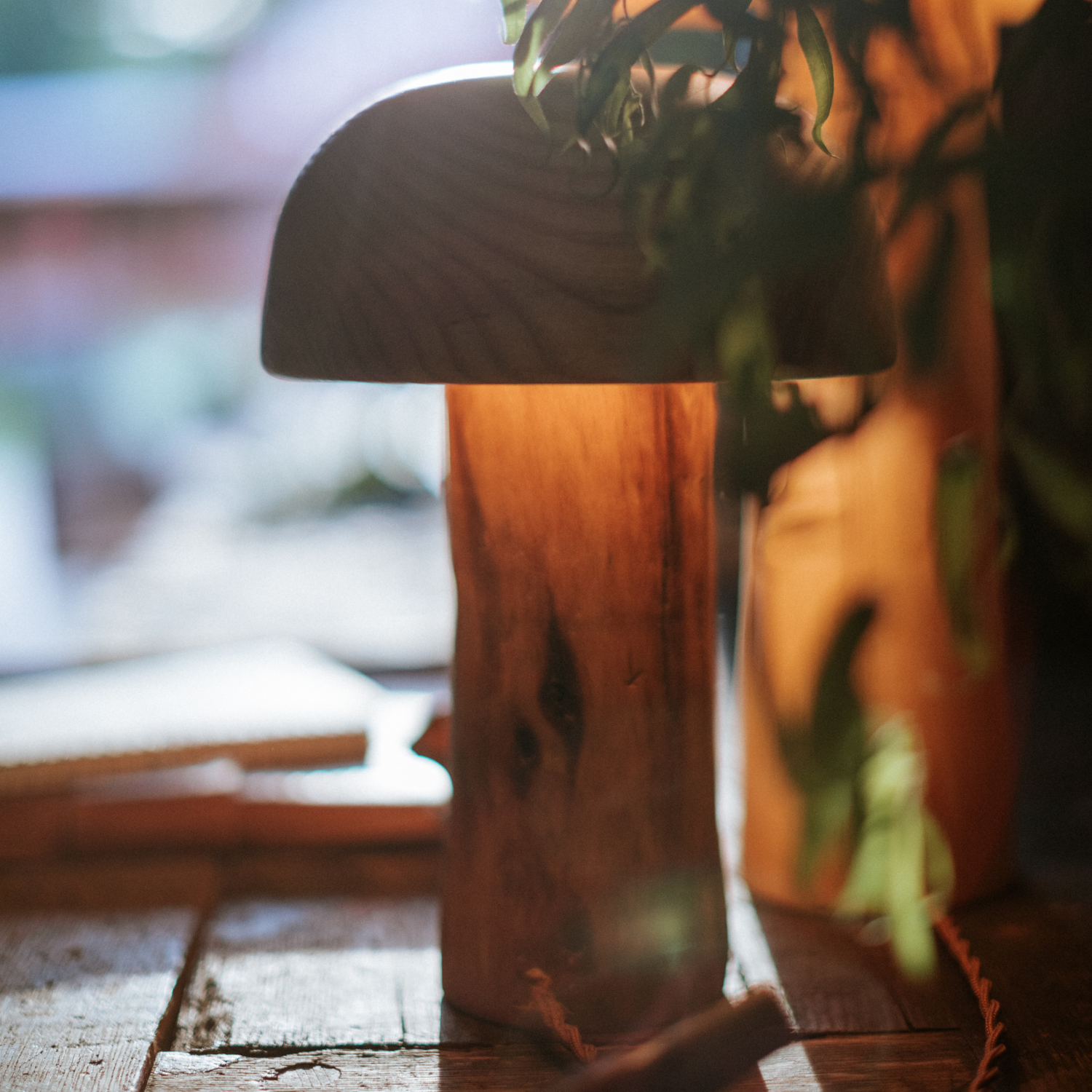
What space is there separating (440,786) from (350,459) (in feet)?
6.75

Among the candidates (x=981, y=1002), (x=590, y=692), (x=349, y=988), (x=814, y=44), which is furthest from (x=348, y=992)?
(x=814, y=44)

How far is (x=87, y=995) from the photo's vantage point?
2.41 ft

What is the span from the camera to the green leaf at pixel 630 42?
16.0 inches

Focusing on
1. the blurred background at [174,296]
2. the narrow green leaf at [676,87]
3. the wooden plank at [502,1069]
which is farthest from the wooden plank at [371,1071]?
the blurred background at [174,296]

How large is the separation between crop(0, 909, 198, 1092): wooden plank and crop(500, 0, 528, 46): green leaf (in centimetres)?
59

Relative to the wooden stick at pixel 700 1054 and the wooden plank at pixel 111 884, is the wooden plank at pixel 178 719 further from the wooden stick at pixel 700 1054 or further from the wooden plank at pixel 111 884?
the wooden stick at pixel 700 1054

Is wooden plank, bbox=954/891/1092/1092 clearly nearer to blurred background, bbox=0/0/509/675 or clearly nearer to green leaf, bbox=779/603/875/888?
green leaf, bbox=779/603/875/888

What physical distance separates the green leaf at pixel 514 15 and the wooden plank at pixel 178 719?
1.98ft

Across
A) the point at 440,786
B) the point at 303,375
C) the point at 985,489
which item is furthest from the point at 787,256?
the point at 440,786

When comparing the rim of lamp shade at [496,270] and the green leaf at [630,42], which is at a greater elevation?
the green leaf at [630,42]

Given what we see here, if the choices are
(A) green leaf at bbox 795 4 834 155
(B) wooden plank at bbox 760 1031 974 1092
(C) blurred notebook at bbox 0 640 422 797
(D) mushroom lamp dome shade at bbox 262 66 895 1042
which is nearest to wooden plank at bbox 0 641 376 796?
(C) blurred notebook at bbox 0 640 422 797

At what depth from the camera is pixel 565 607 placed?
0.66 meters

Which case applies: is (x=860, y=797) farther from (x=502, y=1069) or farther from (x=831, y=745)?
(x=502, y=1069)

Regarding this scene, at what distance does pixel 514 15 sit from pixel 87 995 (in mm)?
667
